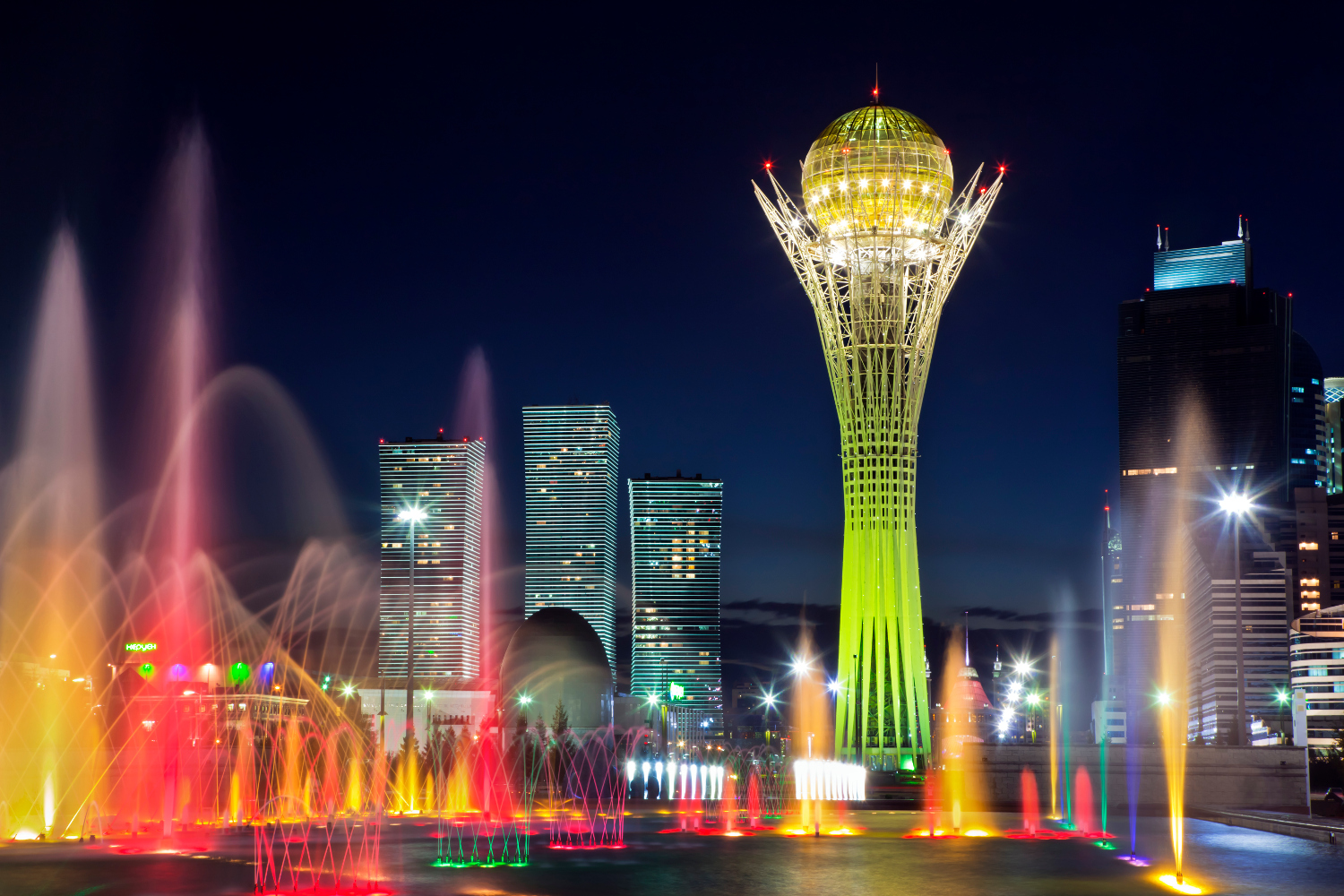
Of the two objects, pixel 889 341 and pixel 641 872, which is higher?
pixel 889 341

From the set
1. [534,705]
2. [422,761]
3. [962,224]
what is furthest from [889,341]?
[534,705]

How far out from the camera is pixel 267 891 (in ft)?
73.2

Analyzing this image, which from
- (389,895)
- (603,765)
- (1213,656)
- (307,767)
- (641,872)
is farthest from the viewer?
(1213,656)

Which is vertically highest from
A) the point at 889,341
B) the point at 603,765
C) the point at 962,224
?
the point at 962,224

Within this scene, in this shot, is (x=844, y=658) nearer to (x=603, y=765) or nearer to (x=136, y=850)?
(x=603, y=765)

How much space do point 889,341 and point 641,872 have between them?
50788 mm

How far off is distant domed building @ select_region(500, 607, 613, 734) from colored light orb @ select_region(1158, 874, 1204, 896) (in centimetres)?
10223

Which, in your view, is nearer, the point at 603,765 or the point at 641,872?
the point at 641,872

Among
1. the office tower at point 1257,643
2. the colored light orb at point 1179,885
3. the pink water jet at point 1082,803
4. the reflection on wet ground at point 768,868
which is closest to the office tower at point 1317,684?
the office tower at point 1257,643

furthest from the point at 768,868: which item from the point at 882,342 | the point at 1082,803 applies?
the point at 882,342

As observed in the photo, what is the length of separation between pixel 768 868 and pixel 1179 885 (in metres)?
7.42

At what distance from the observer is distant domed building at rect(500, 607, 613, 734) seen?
417 ft

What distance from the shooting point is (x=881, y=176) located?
73250 millimetres

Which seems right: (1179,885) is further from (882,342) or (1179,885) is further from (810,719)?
(810,719)
